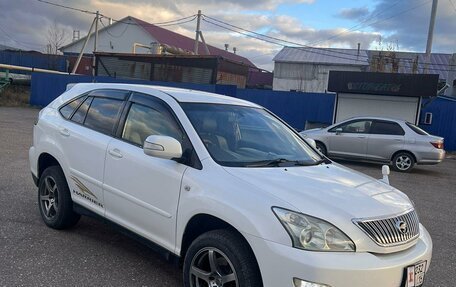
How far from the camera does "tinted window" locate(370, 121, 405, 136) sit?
12.1 meters

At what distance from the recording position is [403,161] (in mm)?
11945

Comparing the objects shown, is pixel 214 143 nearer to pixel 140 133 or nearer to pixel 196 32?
pixel 140 133

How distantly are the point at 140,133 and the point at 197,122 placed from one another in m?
0.60

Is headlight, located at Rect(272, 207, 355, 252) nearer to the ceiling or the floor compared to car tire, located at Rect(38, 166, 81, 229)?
nearer to the ceiling

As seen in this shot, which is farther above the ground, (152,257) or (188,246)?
(188,246)

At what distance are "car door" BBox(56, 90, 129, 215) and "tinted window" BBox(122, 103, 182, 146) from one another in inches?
8.6

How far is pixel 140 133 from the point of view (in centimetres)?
402

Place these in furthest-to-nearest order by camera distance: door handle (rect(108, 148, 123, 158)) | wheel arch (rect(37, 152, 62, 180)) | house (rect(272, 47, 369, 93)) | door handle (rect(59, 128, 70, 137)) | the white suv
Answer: house (rect(272, 47, 369, 93)), wheel arch (rect(37, 152, 62, 180)), door handle (rect(59, 128, 70, 137)), door handle (rect(108, 148, 123, 158)), the white suv

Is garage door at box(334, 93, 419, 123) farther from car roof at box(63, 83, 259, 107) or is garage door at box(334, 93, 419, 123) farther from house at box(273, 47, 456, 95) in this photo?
house at box(273, 47, 456, 95)

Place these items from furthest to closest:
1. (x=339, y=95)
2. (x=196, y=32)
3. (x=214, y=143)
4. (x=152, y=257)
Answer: (x=196, y=32)
(x=339, y=95)
(x=152, y=257)
(x=214, y=143)

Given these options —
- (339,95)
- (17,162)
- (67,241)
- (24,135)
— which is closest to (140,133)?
(67,241)

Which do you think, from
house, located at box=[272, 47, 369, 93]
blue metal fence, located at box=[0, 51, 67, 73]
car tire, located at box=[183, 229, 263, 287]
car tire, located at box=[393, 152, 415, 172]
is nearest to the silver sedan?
car tire, located at box=[393, 152, 415, 172]

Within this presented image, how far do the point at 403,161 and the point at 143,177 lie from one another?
32.5ft

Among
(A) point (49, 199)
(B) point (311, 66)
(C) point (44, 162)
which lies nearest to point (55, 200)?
(A) point (49, 199)
